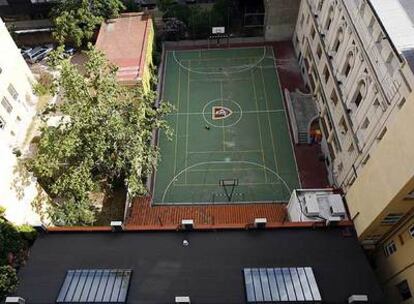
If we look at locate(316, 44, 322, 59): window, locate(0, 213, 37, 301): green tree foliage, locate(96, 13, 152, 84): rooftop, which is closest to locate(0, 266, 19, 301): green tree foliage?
locate(0, 213, 37, 301): green tree foliage

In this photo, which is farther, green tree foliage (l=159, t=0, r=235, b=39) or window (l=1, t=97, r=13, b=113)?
green tree foliage (l=159, t=0, r=235, b=39)

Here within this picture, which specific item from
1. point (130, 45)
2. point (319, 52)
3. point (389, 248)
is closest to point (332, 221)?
point (389, 248)

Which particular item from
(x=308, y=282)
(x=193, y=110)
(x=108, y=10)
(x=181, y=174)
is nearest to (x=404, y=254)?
(x=308, y=282)

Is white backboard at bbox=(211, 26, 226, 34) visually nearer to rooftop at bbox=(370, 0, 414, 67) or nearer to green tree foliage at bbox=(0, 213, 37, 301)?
rooftop at bbox=(370, 0, 414, 67)

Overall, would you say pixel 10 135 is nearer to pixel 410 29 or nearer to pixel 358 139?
pixel 358 139

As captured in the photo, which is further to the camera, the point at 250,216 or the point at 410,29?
the point at 250,216

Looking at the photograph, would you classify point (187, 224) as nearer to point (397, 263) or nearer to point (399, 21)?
point (397, 263)
